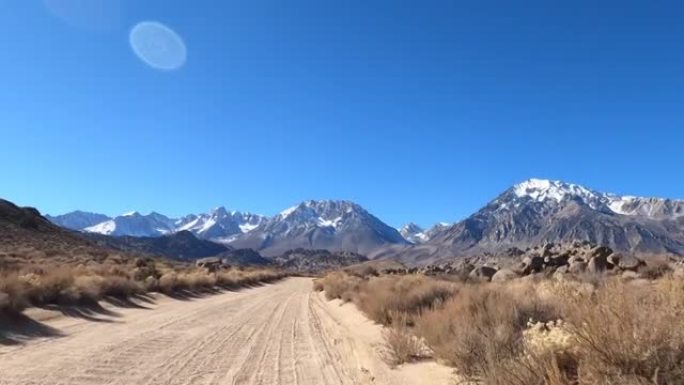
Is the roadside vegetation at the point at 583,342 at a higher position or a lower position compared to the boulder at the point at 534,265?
lower

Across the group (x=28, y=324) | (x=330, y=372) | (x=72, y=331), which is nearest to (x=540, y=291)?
(x=330, y=372)

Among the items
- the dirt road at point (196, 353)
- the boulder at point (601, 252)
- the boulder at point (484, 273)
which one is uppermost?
the boulder at point (601, 252)

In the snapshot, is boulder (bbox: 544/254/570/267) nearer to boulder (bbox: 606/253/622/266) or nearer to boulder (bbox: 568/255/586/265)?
boulder (bbox: 568/255/586/265)

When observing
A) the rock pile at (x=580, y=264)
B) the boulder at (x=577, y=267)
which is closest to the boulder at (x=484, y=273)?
the rock pile at (x=580, y=264)

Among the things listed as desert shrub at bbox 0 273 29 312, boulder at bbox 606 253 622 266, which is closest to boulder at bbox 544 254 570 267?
boulder at bbox 606 253 622 266

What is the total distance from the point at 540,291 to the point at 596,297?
8.79m

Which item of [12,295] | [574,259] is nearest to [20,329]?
[12,295]

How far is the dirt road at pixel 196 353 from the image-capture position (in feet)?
34.7

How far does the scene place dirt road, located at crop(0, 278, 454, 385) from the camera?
10578 millimetres

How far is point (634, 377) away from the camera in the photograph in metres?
5.75

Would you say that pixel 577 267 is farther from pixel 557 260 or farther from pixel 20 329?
pixel 20 329

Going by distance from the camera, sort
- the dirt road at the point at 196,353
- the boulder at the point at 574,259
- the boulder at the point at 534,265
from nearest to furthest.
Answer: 1. the dirt road at the point at 196,353
2. the boulder at the point at 574,259
3. the boulder at the point at 534,265

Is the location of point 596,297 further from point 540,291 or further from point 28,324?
point 28,324

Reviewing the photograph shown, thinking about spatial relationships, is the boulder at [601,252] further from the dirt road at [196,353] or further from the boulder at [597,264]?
the dirt road at [196,353]
